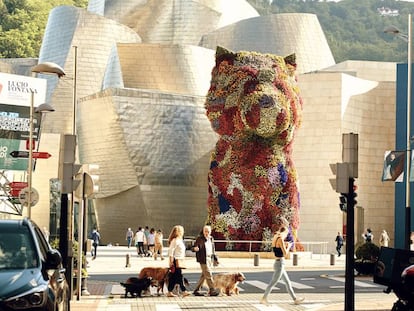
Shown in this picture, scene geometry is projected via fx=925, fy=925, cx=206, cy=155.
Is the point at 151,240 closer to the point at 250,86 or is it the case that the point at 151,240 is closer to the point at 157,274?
the point at 250,86

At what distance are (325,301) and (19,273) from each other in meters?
11.5

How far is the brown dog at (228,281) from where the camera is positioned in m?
21.3

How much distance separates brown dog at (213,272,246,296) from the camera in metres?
21.3

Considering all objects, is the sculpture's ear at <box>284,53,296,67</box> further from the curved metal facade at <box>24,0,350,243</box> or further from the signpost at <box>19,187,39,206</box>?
the signpost at <box>19,187,39,206</box>

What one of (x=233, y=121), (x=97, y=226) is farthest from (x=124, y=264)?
(x=97, y=226)

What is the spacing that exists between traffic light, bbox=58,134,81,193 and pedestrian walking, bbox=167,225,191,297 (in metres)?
3.56

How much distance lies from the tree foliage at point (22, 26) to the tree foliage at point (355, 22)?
1774 inches

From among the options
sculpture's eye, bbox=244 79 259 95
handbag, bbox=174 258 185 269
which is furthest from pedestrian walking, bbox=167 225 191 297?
sculpture's eye, bbox=244 79 259 95

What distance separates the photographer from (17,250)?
34.9ft

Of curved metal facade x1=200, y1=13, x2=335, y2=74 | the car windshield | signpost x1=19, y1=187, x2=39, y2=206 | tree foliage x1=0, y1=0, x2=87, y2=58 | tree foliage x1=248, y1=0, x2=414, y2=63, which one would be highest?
tree foliage x1=248, y1=0, x2=414, y2=63

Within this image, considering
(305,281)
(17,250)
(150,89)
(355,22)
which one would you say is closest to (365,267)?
(305,281)

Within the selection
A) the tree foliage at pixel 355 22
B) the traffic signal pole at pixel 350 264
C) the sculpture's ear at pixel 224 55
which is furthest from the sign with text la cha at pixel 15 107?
the tree foliage at pixel 355 22

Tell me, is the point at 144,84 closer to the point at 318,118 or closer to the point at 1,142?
the point at 318,118

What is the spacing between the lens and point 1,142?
46188 millimetres
